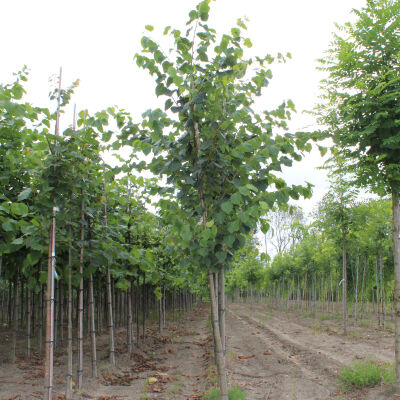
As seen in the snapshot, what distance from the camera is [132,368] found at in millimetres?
7410

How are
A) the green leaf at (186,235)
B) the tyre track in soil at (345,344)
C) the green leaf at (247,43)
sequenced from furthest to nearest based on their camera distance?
the tyre track in soil at (345,344) → the green leaf at (247,43) → the green leaf at (186,235)

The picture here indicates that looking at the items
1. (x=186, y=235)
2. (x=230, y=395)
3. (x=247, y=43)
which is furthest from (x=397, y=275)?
(x=247, y=43)

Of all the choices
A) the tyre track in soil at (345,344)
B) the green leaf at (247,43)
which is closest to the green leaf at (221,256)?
the green leaf at (247,43)

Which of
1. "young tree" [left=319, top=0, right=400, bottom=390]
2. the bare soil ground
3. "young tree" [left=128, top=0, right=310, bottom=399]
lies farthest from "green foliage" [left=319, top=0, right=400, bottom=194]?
the bare soil ground

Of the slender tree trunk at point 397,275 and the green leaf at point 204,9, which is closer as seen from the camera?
the green leaf at point 204,9

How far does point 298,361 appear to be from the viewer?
764 centimetres

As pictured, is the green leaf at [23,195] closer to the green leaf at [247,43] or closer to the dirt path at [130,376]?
the green leaf at [247,43]

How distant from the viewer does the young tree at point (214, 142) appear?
3.11 meters

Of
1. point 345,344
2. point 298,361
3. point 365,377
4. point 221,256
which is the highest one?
Answer: point 221,256

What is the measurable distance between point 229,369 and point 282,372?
3.17 ft

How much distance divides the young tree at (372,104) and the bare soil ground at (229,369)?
1701 mm

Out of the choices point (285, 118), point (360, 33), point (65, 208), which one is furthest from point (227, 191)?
point (360, 33)

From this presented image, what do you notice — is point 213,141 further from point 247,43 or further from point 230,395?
point 230,395

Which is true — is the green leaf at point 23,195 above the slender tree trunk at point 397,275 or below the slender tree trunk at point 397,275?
above
